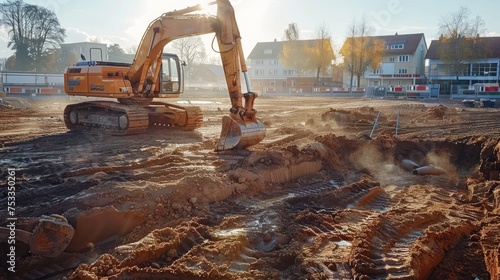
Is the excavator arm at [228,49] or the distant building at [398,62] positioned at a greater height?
the distant building at [398,62]

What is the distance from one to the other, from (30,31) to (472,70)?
53.8 metres

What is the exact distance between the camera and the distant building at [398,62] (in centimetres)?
6256

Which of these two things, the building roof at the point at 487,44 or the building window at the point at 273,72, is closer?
the building roof at the point at 487,44

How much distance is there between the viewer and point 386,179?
9391 mm

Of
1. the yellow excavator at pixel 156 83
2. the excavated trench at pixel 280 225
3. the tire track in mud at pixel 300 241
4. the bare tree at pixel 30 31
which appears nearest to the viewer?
the tire track in mud at pixel 300 241

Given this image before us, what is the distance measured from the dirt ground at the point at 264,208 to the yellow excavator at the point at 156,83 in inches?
47.0

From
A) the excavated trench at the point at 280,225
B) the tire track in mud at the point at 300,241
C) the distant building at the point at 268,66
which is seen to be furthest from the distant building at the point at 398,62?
the tire track in mud at the point at 300,241

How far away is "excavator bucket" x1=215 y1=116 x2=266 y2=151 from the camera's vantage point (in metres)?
10.3

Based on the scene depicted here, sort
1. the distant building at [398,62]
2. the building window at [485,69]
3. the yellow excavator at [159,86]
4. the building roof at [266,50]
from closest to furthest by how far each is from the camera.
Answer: the yellow excavator at [159,86] → the building window at [485,69] → the distant building at [398,62] → the building roof at [266,50]

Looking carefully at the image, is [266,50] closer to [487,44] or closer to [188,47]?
[188,47]

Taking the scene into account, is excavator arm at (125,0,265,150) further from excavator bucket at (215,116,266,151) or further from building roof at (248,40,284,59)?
building roof at (248,40,284,59)

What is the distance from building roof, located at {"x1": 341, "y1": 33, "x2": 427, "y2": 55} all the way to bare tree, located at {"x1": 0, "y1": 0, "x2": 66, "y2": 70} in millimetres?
44654

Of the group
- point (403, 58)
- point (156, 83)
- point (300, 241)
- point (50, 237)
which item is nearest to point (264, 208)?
point (300, 241)

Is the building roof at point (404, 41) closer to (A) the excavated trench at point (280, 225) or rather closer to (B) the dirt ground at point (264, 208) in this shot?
(B) the dirt ground at point (264, 208)
